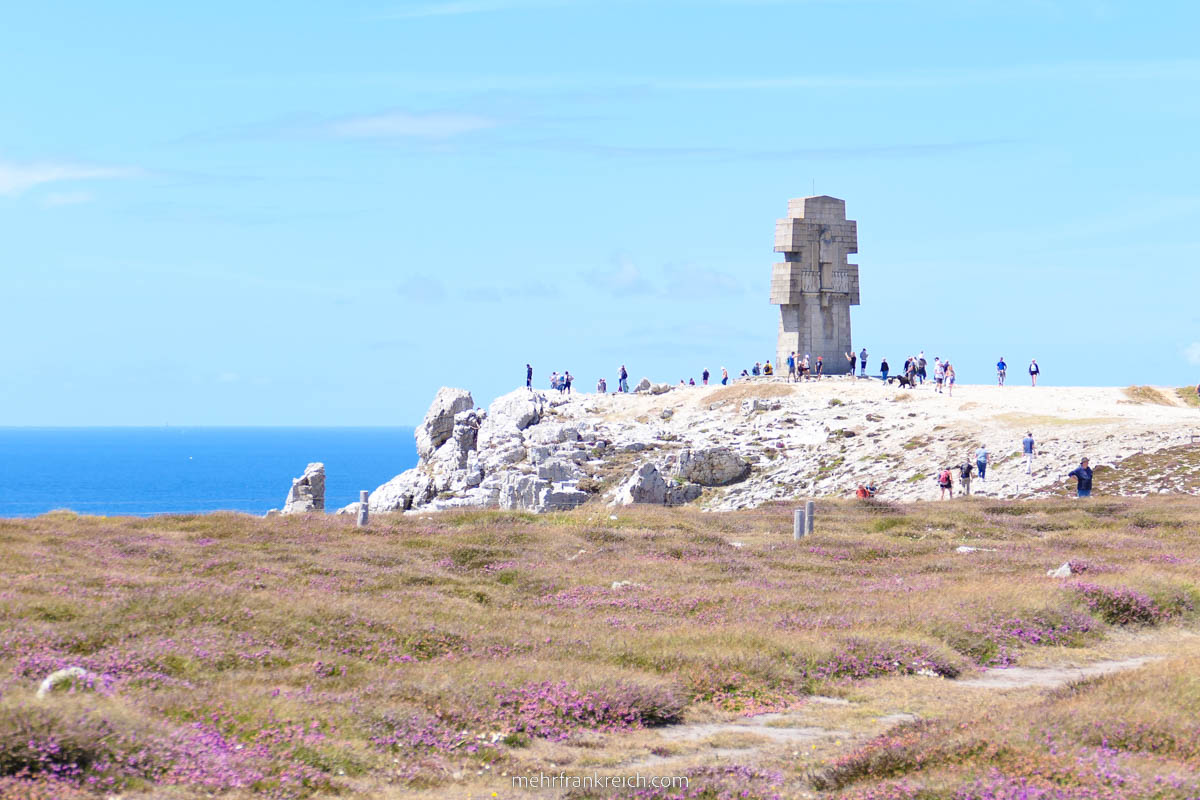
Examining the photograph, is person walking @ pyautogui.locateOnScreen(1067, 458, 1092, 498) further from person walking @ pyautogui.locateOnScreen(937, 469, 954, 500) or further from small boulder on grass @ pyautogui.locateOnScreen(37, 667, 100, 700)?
small boulder on grass @ pyautogui.locateOnScreen(37, 667, 100, 700)

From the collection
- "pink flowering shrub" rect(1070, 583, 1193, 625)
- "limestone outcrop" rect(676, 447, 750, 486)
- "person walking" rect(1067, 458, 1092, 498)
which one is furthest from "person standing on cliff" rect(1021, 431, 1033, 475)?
"pink flowering shrub" rect(1070, 583, 1193, 625)

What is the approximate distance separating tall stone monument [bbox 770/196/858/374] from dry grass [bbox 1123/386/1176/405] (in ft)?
63.5

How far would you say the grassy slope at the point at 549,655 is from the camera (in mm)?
12930

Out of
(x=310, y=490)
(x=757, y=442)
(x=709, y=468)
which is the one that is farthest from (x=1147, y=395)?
(x=310, y=490)

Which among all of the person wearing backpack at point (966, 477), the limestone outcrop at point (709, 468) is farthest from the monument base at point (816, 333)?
the person wearing backpack at point (966, 477)

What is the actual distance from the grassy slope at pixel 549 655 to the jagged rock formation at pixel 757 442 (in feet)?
70.6

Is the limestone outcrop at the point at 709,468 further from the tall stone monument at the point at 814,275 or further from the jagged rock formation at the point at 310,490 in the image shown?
the tall stone monument at the point at 814,275

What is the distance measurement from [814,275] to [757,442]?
19092 mm

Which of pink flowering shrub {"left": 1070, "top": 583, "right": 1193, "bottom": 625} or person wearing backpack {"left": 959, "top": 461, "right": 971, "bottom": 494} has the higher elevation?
person wearing backpack {"left": 959, "top": 461, "right": 971, "bottom": 494}

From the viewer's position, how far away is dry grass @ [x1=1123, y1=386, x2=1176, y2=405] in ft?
226

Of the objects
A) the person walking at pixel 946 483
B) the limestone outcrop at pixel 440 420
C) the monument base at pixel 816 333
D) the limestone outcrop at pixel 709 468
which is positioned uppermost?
the monument base at pixel 816 333

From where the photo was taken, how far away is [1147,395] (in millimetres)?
70000

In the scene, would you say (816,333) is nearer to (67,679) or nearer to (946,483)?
(946,483)

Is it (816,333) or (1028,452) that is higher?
(816,333)
